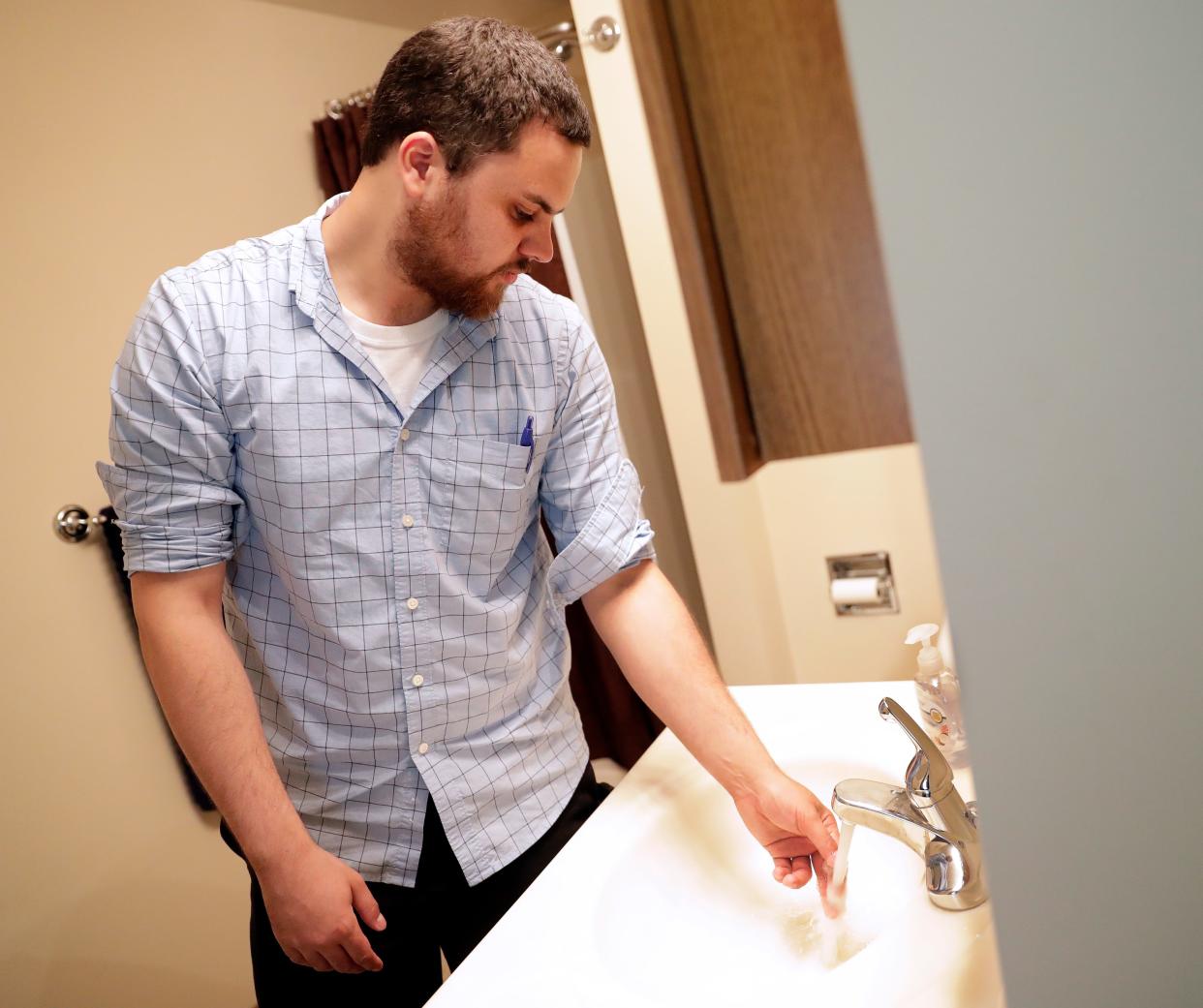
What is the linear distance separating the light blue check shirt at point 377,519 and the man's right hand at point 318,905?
0.14 m

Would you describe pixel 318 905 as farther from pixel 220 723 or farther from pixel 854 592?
pixel 854 592

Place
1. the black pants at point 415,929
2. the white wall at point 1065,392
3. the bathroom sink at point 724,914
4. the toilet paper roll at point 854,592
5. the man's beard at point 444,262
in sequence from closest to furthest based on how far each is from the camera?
the white wall at point 1065,392 → the bathroom sink at point 724,914 → the man's beard at point 444,262 → the black pants at point 415,929 → the toilet paper roll at point 854,592

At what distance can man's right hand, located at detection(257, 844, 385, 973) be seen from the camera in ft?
3.27

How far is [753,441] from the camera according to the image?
179 centimetres

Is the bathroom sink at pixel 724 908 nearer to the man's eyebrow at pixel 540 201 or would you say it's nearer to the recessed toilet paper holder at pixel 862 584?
the recessed toilet paper holder at pixel 862 584

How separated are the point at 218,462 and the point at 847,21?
92 centimetres

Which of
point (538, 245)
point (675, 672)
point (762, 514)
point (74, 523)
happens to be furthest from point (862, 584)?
point (74, 523)

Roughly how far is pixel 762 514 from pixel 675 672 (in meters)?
0.69

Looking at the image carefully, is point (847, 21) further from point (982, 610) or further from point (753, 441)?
point (753, 441)

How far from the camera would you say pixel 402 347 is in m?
1.12

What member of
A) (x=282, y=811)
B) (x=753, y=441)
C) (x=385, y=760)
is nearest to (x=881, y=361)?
Answer: (x=753, y=441)

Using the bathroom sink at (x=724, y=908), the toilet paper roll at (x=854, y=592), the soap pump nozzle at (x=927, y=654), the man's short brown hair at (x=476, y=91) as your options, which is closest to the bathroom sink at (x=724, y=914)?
the bathroom sink at (x=724, y=908)

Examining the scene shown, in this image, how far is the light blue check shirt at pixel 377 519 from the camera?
103cm

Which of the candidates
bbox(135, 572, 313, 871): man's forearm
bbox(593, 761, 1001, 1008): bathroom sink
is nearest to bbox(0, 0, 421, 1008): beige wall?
bbox(135, 572, 313, 871): man's forearm
